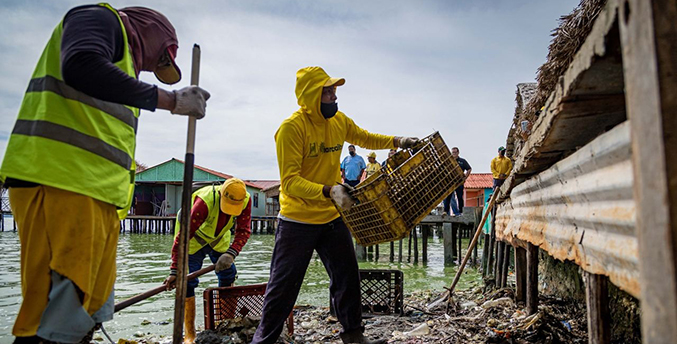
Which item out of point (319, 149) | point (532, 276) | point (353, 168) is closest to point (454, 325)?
point (532, 276)

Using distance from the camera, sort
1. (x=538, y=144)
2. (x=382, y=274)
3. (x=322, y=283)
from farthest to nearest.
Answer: (x=322, y=283)
(x=382, y=274)
(x=538, y=144)

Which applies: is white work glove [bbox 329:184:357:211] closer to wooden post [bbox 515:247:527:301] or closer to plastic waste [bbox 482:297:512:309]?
wooden post [bbox 515:247:527:301]

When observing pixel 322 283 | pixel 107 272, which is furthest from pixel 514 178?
pixel 322 283

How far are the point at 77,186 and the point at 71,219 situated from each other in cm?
14

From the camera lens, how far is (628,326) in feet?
11.5

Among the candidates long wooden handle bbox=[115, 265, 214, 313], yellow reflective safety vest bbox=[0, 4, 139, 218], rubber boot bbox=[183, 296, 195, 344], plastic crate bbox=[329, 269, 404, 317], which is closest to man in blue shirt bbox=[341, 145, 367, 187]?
plastic crate bbox=[329, 269, 404, 317]

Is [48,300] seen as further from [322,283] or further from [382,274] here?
[322,283]

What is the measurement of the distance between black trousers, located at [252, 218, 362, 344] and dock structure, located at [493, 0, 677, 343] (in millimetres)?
1491

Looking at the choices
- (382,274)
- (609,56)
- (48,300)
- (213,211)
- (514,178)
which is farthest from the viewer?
(382,274)

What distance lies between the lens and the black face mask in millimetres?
3477

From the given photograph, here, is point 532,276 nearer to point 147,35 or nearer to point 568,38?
point 568,38

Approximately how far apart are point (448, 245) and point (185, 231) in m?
10.8

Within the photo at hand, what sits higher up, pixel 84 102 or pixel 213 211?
pixel 84 102

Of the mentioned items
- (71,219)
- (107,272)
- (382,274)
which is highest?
(71,219)
